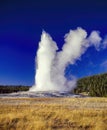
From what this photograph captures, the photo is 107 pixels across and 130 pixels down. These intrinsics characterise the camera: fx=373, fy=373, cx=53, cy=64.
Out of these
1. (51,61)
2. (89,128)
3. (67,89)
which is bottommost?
(89,128)

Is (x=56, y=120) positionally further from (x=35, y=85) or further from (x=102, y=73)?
(x=102, y=73)

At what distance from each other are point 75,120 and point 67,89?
91674 mm

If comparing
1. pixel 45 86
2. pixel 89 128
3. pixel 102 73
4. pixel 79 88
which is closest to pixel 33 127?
pixel 89 128

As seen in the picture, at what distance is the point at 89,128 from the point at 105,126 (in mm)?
986

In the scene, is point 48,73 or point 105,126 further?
point 48,73

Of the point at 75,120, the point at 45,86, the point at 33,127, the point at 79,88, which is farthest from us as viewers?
the point at 79,88

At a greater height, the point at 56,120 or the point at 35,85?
the point at 35,85

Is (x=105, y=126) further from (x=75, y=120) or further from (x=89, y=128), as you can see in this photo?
(x=75, y=120)

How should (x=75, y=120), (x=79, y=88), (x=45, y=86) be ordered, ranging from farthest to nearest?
(x=79, y=88) → (x=45, y=86) → (x=75, y=120)

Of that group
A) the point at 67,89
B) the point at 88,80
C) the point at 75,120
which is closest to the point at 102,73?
the point at 88,80

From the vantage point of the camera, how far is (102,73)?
17012cm

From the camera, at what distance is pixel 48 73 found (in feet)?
373

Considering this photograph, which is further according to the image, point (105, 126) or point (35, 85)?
point (35, 85)

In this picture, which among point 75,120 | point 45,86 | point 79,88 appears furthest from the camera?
point 79,88
